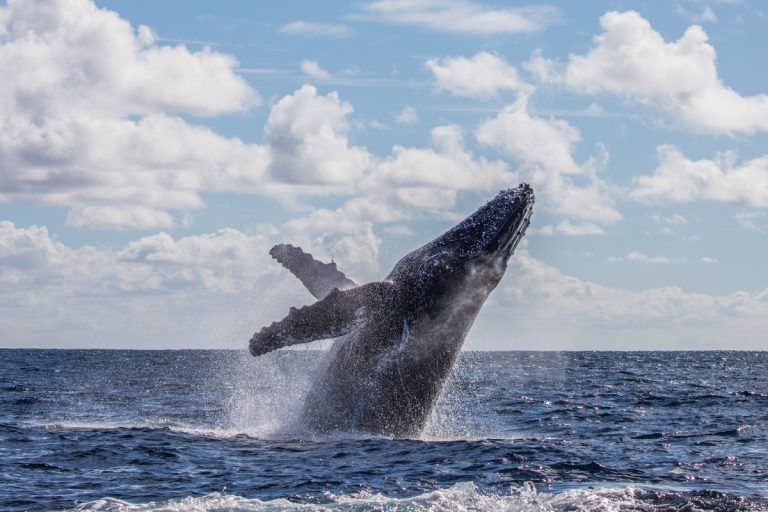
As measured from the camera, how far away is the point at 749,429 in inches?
761

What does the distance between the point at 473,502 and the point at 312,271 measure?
7.13 metres

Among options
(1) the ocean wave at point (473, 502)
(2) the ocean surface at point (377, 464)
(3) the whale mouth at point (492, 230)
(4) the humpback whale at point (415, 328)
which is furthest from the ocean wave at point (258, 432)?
(1) the ocean wave at point (473, 502)

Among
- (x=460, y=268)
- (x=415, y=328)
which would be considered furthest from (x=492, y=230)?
(x=415, y=328)

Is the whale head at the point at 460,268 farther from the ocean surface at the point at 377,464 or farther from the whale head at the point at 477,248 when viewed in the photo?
the ocean surface at the point at 377,464

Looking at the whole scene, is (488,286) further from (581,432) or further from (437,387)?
(581,432)

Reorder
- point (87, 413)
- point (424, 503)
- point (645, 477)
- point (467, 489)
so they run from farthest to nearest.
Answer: point (87, 413)
point (645, 477)
point (467, 489)
point (424, 503)

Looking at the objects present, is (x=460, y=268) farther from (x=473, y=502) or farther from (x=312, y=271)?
(x=473, y=502)

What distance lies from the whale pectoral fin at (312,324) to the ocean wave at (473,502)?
2993 millimetres

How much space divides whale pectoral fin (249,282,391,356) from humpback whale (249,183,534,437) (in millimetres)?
263

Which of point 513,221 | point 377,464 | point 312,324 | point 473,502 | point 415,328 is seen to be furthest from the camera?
point 513,221

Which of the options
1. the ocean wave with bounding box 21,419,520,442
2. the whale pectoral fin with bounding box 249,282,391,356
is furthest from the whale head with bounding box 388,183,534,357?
the ocean wave with bounding box 21,419,520,442

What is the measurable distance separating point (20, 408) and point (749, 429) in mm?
17509

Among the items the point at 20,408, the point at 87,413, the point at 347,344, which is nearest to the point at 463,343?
the point at 347,344

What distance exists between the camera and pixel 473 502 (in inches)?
415
